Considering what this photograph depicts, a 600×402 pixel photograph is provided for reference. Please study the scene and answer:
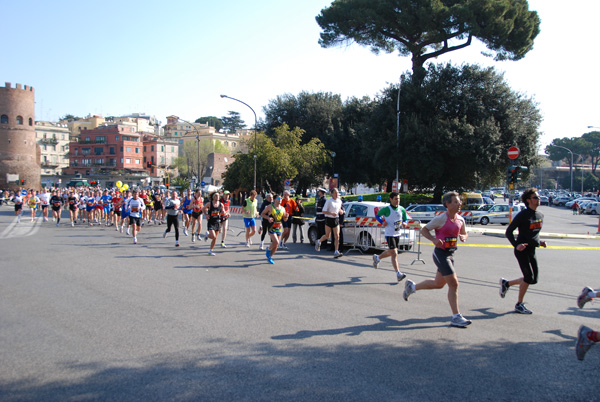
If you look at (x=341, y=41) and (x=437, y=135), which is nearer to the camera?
(x=437, y=135)

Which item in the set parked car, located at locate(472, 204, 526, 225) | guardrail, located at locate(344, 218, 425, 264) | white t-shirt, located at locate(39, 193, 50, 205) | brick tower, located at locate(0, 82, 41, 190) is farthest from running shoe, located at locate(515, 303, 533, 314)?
brick tower, located at locate(0, 82, 41, 190)

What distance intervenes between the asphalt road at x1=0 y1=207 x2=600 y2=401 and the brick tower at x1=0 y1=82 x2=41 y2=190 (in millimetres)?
69158

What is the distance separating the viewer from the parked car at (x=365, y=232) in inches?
505

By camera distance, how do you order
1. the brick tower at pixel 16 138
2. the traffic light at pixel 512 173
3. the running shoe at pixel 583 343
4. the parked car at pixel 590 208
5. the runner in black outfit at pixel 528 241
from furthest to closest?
the brick tower at pixel 16 138
the parked car at pixel 590 208
the traffic light at pixel 512 173
the runner in black outfit at pixel 528 241
the running shoe at pixel 583 343

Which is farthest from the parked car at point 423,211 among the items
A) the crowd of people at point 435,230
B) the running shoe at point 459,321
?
the running shoe at point 459,321

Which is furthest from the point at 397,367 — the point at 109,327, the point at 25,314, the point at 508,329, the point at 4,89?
the point at 4,89

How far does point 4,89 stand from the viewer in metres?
68.0

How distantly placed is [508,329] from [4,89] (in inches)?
3137

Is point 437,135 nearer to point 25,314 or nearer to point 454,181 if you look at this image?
point 454,181

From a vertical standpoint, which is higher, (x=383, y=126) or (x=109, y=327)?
(x=383, y=126)

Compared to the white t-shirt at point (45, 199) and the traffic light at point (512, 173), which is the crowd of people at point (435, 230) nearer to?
the traffic light at point (512, 173)

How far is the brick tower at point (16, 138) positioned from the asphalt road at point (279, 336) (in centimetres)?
6916

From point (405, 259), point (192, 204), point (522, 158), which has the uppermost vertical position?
point (522, 158)

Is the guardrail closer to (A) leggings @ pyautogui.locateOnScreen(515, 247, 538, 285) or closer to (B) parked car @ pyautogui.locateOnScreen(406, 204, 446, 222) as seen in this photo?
(A) leggings @ pyautogui.locateOnScreen(515, 247, 538, 285)
